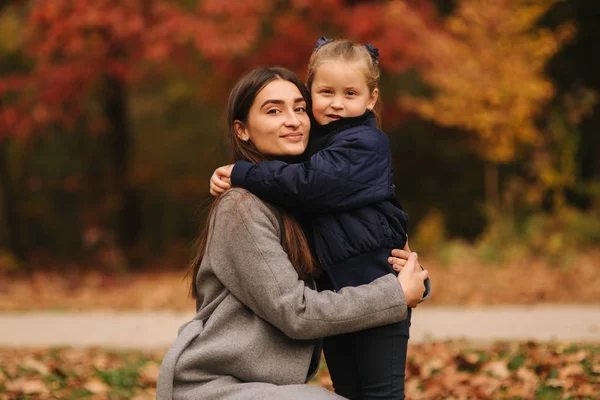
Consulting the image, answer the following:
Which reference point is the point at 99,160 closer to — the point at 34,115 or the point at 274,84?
the point at 34,115

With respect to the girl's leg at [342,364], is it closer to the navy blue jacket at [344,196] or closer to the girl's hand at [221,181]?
the navy blue jacket at [344,196]

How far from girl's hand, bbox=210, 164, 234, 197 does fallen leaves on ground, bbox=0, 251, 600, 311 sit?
3.94 meters

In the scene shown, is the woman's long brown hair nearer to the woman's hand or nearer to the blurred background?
the woman's hand

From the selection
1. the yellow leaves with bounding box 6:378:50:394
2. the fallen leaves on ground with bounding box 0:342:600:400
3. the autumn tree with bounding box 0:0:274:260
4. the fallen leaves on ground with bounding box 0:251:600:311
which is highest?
the autumn tree with bounding box 0:0:274:260

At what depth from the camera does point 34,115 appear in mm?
10266

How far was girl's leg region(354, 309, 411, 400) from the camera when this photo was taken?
110 inches

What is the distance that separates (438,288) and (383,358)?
5695 millimetres

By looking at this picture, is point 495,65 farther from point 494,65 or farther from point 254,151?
point 254,151

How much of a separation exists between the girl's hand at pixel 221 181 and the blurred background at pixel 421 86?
3822 millimetres

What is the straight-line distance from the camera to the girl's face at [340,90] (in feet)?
9.49

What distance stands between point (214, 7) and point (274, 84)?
A: 6251mm

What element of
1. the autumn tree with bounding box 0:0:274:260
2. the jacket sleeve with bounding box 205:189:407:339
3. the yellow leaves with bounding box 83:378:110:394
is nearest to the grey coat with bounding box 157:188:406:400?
the jacket sleeve with bounding box 205:189:407:339

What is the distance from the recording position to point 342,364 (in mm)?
3072

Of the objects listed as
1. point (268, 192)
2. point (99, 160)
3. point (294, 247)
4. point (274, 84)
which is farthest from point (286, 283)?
point (99, 160)
